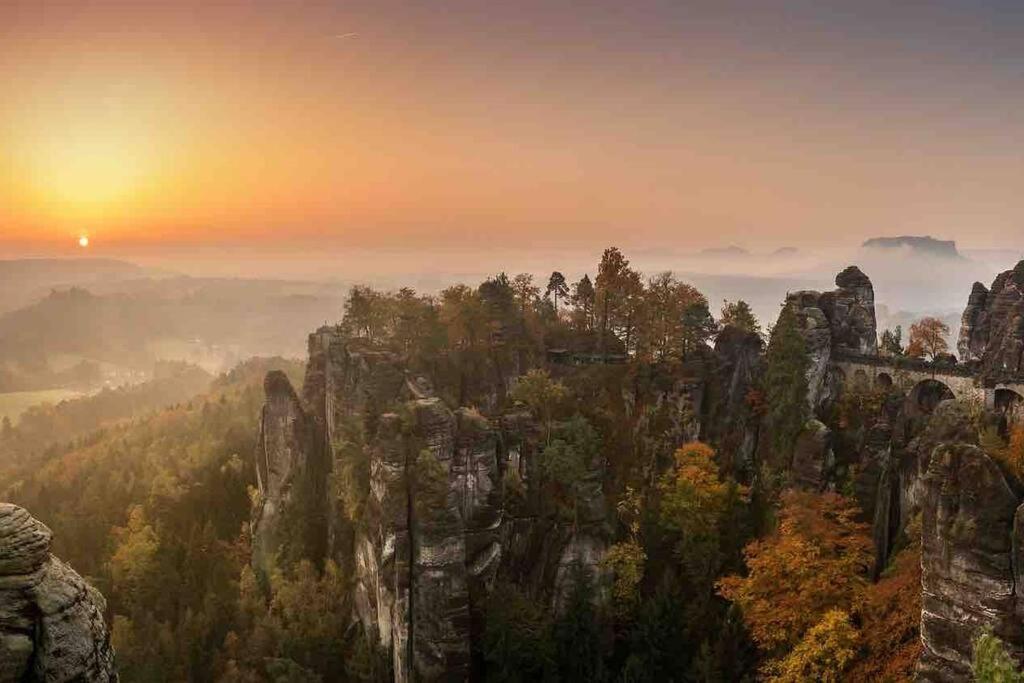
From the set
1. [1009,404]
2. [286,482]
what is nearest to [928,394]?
[1009,404]

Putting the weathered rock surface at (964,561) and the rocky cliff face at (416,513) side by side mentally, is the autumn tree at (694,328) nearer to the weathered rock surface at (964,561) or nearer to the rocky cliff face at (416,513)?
the rocky cliff face at (416,513)

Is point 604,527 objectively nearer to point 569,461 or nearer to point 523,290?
point 569,461

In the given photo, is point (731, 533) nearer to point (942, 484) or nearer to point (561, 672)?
point (561, 672)

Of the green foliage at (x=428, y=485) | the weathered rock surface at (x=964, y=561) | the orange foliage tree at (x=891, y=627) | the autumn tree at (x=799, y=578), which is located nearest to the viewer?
the weathered rock surface at (x=964, y=561)

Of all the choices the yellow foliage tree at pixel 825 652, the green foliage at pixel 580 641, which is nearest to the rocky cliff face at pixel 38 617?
the yellow foliage tree at pixel 825 652

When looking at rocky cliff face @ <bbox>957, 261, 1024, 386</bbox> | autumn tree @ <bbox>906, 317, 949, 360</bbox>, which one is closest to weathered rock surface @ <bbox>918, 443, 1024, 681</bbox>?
rocky cliff face @ <bbox>957, 261, 1024, 386</bbox>
